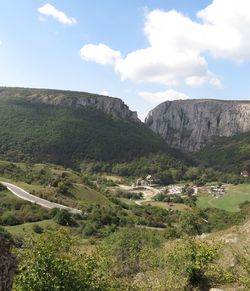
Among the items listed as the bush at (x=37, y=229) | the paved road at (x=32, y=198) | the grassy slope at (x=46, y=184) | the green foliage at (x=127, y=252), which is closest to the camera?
the green foliage at (x=127, y=252)

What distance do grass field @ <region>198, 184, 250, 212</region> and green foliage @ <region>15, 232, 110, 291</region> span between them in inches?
4408

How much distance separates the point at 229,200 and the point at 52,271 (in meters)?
133

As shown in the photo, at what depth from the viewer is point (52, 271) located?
1670cm

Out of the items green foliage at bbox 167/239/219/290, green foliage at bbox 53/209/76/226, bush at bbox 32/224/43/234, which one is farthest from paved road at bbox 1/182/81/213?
green foliage at bbox 167/239/219/290

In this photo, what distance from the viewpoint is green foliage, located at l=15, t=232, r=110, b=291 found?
15859 mm

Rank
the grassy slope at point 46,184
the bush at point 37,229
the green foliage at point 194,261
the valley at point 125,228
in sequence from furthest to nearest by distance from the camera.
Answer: the grassy slope at point 46,184, the bush at point 37,229, the green foliage at point 194,261, the valley at point 125,228

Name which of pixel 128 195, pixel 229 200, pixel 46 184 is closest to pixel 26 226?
pixel 46 184

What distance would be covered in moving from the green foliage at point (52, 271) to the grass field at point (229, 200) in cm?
11196

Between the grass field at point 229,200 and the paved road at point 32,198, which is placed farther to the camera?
the grass field at point 229,200

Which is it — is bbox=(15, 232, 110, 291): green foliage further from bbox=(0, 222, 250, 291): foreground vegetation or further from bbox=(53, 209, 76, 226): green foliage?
bbox=(53, 209, 76, 226): green foliage

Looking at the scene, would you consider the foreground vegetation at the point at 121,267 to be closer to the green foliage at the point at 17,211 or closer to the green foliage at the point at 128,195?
the green foliage at the point at 17,211

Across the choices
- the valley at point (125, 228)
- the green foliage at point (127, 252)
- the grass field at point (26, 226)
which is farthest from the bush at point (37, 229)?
the green foliage at point (127, 252)

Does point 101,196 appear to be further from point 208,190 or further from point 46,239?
point 46,239

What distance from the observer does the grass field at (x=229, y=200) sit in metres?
133
